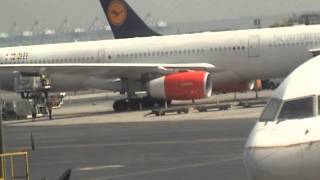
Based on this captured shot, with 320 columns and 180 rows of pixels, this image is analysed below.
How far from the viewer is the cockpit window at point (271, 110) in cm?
1064

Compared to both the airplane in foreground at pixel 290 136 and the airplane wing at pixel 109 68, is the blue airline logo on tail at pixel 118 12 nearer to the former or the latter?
the airplane wing at pixel 109 68

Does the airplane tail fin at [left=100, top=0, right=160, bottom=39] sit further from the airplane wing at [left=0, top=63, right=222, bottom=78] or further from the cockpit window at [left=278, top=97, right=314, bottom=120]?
the cockpit window at [left=278, top=97, right=314, bottom=120]

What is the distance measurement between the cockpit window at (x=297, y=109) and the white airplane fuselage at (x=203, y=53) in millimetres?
35202

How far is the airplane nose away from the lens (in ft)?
32.1

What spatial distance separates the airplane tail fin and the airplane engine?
2199 cm

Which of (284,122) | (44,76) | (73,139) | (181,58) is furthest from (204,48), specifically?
(284,122)

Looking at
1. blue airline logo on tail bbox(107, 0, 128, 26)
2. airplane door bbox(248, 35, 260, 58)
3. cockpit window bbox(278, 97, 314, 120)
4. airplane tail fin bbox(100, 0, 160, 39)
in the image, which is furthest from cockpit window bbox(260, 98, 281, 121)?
blue airline logo on tail bbox(107, 0, 128, 26)

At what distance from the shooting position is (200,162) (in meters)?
20.7

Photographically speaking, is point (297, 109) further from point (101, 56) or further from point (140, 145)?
point (101, 56)

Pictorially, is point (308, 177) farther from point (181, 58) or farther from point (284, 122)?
point (181, 58)

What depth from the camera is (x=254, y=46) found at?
45938 millimetres

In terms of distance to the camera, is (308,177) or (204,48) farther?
(204,48)

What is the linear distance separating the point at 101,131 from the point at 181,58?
47.8 ft

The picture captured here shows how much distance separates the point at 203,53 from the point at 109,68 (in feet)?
18.4
